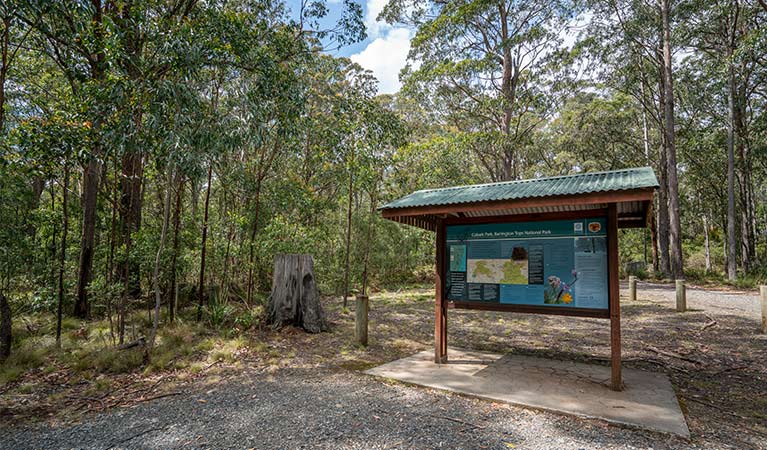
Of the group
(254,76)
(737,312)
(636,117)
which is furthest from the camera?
(636,117)

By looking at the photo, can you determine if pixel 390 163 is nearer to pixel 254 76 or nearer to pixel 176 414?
pixel 254 76

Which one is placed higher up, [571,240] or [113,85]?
[113,85]

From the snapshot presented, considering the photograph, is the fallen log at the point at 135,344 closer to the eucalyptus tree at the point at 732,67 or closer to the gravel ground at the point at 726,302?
the gravel ground at the point at 726,302

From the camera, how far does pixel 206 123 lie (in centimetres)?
506

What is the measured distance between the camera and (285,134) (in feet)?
20.1

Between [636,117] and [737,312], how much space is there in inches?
667

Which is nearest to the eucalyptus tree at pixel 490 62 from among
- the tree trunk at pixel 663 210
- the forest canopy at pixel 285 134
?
the forest canopy at pixel 285 134

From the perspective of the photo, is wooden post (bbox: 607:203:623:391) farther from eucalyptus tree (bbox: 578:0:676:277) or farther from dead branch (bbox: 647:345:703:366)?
eucalyptus tree (bbox: 578:0:676:277)

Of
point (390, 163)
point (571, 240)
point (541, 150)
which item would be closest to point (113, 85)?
point (571, 240)

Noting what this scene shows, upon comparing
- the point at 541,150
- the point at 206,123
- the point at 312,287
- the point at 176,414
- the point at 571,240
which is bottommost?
the point at 176,414

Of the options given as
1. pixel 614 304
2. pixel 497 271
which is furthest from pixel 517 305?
pixel 614 304

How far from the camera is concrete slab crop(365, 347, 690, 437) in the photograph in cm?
321

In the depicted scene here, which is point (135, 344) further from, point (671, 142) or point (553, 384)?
point (671, 142)

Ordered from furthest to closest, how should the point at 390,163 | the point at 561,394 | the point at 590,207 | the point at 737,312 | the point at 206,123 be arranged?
1. the point at 390,163
2. the point at 737,312
3. the point at 206,123
4. the point at 590,207
5. the point at 561,394
